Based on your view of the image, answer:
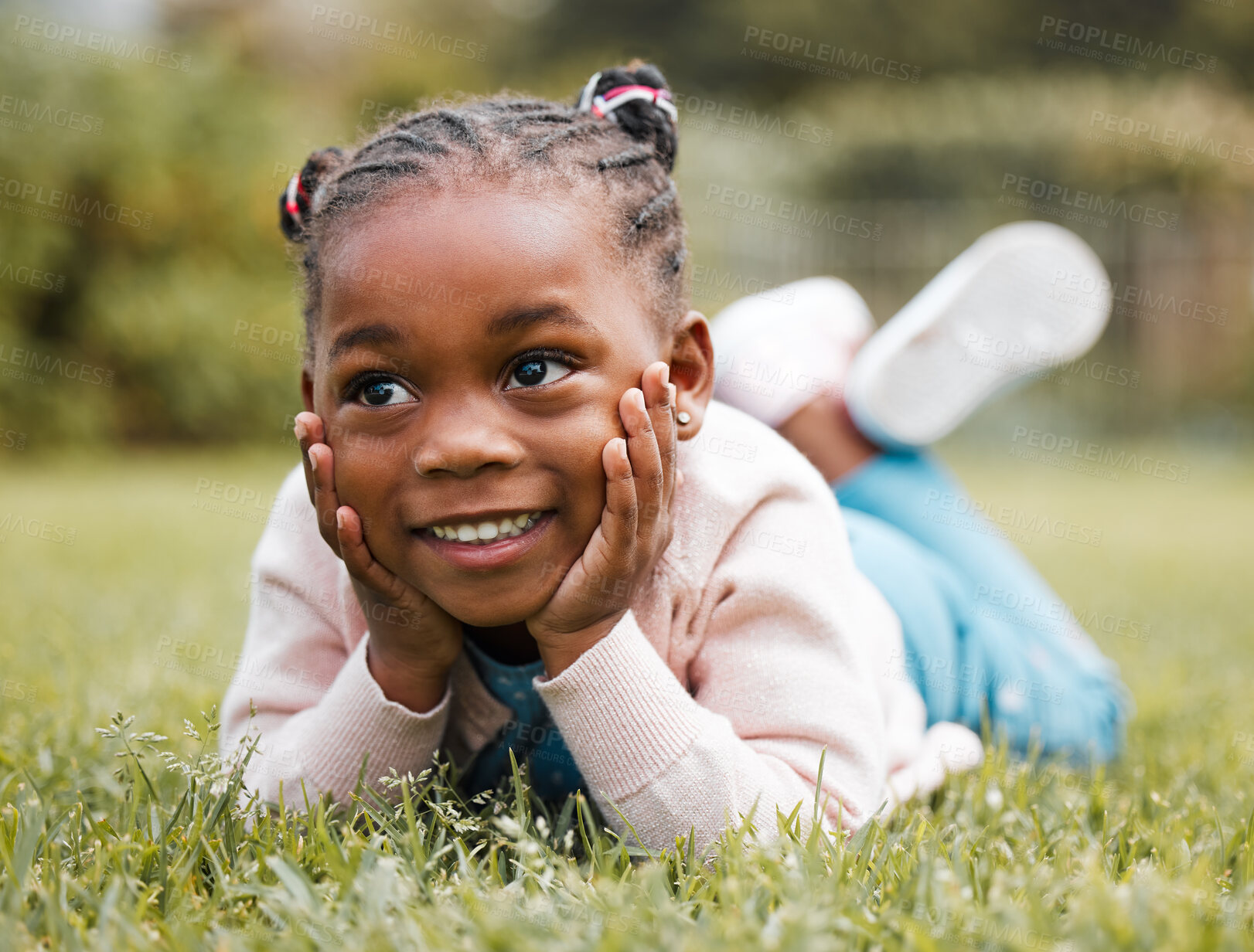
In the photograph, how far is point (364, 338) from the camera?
1.67 meters

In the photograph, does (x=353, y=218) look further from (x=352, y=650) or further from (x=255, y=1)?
(x=255, y=1)

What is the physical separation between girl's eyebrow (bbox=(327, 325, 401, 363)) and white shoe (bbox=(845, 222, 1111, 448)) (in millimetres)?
1732

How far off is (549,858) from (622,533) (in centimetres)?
46

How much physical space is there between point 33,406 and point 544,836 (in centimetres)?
920

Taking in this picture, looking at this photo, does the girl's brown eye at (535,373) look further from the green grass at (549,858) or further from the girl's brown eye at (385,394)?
the green grass at (549,858)

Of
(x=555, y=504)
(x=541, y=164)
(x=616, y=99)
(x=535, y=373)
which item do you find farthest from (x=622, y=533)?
(x=616, y=99)

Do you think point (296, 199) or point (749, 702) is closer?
point (749, 702)

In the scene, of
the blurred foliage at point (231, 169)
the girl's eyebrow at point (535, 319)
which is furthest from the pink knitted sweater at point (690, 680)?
the blurred foliage at point (231, 169)

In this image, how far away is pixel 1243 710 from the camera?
118 inches

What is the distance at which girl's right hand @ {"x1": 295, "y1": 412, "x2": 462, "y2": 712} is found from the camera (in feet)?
5.73

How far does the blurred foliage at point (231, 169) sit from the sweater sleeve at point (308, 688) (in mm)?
2493

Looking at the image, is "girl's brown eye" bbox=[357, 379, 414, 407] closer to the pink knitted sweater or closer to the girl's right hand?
the girl's right hand

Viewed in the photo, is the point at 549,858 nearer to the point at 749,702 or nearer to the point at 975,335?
the point at 749,702

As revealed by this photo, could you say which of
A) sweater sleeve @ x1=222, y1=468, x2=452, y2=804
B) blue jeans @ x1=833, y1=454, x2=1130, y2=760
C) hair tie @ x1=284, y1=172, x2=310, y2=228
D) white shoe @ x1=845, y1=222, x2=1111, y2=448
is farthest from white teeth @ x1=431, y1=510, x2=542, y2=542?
white shoe @ x1=845, y1=222, x2=1111, y2=448
